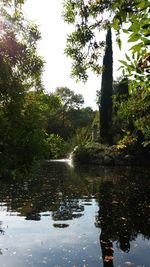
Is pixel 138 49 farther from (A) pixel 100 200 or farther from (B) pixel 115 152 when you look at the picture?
(B) pixel 115 152

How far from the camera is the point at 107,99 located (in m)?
33.8

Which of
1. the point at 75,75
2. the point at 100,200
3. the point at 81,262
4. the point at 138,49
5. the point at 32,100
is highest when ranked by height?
the point at 75,75

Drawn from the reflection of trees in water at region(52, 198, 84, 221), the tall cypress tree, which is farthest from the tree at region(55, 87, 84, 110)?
the reflection of trees in water at region(52, 198, 84, 221)

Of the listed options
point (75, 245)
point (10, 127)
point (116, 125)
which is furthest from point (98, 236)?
point (116, 125)

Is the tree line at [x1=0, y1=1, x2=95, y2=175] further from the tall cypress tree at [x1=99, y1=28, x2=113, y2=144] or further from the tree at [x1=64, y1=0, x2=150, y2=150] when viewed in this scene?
the tall cypress tree at [x1=99, y1=28, x2=113, y2=144]

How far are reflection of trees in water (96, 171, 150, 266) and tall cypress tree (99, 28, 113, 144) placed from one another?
1616 centimetres

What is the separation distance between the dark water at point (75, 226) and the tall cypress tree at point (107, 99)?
16.5 metres

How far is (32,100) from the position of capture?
28.1 ft

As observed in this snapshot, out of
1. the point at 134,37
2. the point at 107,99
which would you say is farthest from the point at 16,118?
the point at 107,99

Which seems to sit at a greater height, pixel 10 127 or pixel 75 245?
pixel 10 127

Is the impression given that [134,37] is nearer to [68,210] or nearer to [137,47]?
[137,47]

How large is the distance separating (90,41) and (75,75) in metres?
0.96

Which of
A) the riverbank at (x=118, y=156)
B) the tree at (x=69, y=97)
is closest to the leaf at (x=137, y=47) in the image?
the riverbank at (x=118, y=156)

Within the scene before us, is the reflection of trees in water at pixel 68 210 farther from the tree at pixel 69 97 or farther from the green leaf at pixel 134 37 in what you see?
the tree at pixel 69 97
